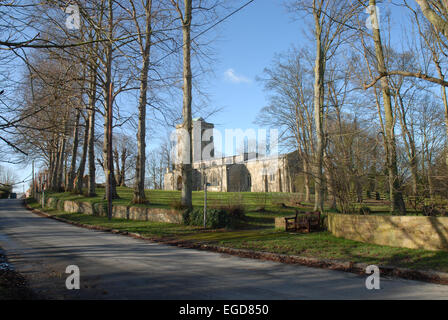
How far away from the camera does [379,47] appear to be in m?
13.2

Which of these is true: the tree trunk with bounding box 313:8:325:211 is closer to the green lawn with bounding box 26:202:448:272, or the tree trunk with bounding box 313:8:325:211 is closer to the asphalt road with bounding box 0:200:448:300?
the green lawn with bounding box 26:202:448:272

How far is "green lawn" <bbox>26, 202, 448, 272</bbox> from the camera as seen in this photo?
7.74m

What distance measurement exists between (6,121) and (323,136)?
14969 mm

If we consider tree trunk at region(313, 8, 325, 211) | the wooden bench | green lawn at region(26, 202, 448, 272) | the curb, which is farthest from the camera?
tree trunk at region(313, 8, 325, 211)

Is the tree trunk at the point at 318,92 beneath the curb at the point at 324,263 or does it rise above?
above

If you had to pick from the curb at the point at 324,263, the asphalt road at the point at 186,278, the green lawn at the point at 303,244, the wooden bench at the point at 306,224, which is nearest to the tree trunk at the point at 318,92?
the green lawn at the point at 303,244

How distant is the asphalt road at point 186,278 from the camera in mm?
5465

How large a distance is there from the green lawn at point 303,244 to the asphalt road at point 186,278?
3.91 feet

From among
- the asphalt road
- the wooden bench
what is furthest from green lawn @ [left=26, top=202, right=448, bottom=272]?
the asphalt road

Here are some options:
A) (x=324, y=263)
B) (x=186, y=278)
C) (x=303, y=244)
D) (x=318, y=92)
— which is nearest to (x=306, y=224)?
(x=303, y=244)

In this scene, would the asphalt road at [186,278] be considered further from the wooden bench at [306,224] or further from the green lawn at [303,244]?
the wooden bench at [306,224]

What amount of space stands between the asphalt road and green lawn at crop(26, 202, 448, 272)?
1193mm
